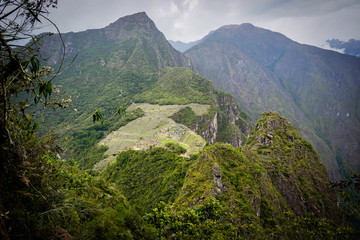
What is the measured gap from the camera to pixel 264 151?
86.0 feet

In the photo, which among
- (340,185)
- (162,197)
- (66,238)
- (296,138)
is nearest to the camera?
(66,238)

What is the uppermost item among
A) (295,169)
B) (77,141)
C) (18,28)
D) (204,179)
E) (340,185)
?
(18,28)

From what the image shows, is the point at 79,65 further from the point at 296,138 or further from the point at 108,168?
the point at 296,138

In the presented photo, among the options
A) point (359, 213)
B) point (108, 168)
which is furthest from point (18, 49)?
point (108, 168)

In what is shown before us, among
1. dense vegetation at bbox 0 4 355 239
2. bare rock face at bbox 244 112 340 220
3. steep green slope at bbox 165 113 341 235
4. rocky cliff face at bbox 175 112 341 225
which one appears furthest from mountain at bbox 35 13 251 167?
bare rock face at bbox 244 112 340 220

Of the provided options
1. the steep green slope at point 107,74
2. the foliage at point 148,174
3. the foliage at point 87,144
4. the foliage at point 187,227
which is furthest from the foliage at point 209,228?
the steep green slope at point 107,74

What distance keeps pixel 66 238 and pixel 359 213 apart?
24.9ft

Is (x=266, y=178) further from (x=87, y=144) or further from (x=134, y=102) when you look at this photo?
(x=134, y=102)

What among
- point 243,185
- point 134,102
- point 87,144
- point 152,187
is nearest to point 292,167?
point 243,185

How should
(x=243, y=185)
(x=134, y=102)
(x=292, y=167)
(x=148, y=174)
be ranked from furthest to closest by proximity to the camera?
1. (x=134, y=102)
2. (x=148, y=174)
3. (x=292, y=167)
4. (x=243, y=185)

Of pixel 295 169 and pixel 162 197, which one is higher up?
pixel 295 169

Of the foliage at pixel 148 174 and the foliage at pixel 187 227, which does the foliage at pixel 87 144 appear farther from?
the foliage at pixel 187 227

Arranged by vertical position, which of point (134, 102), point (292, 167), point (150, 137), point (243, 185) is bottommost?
point (150, 137)

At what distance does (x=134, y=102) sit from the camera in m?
105
